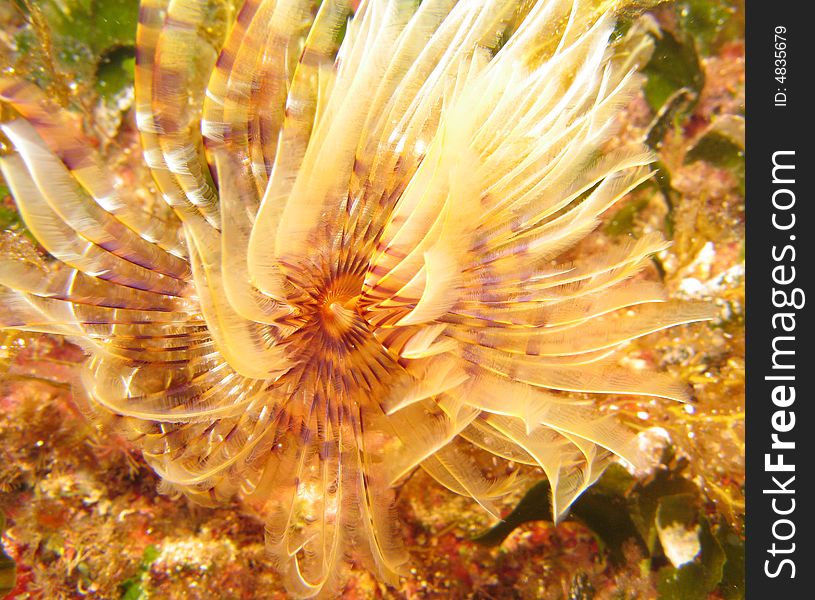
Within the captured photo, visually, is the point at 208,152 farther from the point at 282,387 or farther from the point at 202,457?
the point at 202,457

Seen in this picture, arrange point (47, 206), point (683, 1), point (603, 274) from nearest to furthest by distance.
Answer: point (47, 206)
point (603, 274)
point (683, 1)

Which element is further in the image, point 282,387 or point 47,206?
point 282,387
